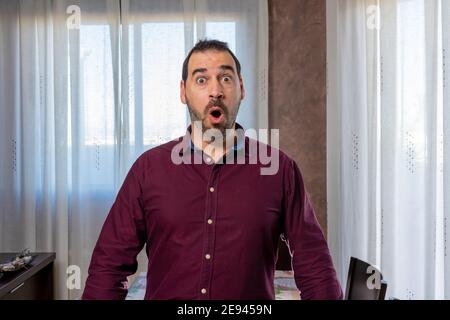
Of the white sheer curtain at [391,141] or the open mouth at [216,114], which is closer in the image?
the open mouth at [216,114]

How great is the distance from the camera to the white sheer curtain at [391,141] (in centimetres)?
169

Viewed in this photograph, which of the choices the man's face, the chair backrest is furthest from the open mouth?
the chair backrest

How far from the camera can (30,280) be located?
6.19 feet

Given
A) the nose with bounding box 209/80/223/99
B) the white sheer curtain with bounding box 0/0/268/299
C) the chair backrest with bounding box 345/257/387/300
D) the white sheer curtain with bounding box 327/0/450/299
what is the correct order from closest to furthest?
the nose with bounding box 209/80/223/99
the chair backrest with bounding box 345/257/387/300
the white sheer curtain with bounding box 327/0/450/299
the white sheer curtain with bounding box 0/0/268/299

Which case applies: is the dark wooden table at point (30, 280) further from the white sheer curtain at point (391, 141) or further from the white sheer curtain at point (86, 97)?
the white sheer curtain at point (391, 141)

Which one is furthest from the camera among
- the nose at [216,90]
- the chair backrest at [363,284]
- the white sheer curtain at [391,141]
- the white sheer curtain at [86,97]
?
the white sheer curtain at [86,97]

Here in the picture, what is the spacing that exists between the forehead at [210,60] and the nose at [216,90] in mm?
24

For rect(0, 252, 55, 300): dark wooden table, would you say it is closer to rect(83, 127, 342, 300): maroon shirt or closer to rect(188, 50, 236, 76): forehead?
rect(83, 127, 342, 300): maroon shirt

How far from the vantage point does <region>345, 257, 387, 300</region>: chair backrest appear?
102cm

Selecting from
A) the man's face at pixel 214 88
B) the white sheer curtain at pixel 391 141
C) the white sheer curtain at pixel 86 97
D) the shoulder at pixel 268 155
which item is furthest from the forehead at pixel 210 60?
the white sheer curtain at pixel 86 97

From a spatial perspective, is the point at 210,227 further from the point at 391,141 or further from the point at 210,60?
the point at 391,141

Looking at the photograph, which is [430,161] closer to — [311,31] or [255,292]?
[311,31]

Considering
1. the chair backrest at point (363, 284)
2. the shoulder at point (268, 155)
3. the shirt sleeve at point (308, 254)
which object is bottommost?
the chair backrest at point (363, 284)

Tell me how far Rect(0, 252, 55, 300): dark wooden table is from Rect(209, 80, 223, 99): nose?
1071mm
